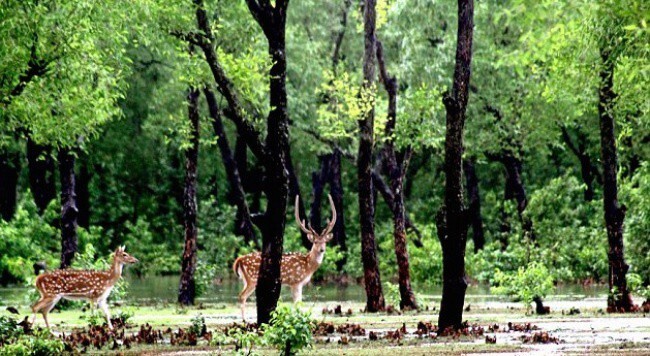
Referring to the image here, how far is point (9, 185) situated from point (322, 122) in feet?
80.0

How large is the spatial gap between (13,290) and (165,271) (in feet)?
75.4

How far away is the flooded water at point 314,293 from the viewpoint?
39.9 meters

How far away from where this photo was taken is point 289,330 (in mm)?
17172

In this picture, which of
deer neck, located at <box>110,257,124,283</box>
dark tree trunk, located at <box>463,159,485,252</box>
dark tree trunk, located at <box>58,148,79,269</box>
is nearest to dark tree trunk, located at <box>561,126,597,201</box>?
dark tree trunk, located at <box>463,159,485,252</box>

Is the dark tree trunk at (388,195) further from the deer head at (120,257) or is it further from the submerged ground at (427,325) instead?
the deer head at (120,257)

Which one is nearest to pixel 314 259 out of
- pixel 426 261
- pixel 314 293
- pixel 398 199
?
pixel 398 199

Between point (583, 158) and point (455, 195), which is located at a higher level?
point (583, 158)

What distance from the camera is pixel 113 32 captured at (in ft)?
83.3

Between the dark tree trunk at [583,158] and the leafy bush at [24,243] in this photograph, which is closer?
the leafy bush at [24,243]

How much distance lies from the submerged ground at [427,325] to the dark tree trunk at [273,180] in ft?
4.32

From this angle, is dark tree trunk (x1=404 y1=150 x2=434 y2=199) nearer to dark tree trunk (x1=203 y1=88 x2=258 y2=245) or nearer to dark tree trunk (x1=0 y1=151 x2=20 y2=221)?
dark tree trunk (x1=203 y1=88 x2=258 y2=245)

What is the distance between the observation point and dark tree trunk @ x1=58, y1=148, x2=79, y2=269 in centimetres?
3794

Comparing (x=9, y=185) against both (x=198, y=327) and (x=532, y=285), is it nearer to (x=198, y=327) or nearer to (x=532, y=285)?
(x=532, y=285)

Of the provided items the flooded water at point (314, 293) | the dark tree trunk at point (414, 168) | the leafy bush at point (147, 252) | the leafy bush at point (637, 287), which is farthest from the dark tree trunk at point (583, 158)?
the leafy bush at point (637, 287)
